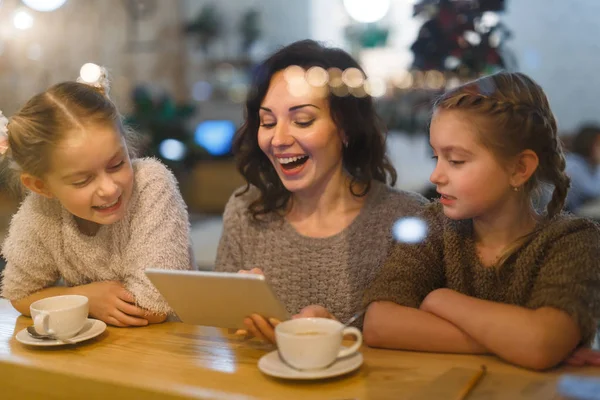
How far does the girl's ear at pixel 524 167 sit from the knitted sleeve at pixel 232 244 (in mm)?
649

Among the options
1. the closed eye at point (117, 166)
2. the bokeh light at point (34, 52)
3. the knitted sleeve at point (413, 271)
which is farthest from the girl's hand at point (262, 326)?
the bokeh light at point (34, 52)

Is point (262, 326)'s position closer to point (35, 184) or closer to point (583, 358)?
point (583, 358)

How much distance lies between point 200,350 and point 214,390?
0.60 ft

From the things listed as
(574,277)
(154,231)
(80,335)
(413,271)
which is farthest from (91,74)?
(574,277)

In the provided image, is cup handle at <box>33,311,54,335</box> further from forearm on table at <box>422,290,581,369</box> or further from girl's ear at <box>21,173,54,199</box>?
forearm on table at <box>422,290,581,369</box>

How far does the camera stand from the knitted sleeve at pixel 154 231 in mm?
1283

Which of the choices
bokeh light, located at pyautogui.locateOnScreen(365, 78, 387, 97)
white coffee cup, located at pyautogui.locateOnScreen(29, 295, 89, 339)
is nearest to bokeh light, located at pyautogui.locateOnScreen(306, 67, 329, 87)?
bokeh light, located at pyautogui.locateOnScreen(365, 78, 387, 97)

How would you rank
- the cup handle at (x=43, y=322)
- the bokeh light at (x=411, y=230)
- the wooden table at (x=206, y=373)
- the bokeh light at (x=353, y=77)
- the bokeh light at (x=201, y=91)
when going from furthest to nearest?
the bokeh light at (x=201, y=91) < the bokeh light at (x=353, y=77) < the bokeh light at (x=411, y=230) < the cup handle at (x=43, y=322) < the wooden table at (x=206, y=373)

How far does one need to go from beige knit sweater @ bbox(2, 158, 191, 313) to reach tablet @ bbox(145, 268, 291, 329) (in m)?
0.30

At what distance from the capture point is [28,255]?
1362 millimetres

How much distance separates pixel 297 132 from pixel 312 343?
558 millimetres

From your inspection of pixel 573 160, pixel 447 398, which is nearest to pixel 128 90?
Answer: pixel 573 160

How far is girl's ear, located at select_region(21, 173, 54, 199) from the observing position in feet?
4.23

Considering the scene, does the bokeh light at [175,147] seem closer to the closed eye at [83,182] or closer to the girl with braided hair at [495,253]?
the closed eye at [83,182]
